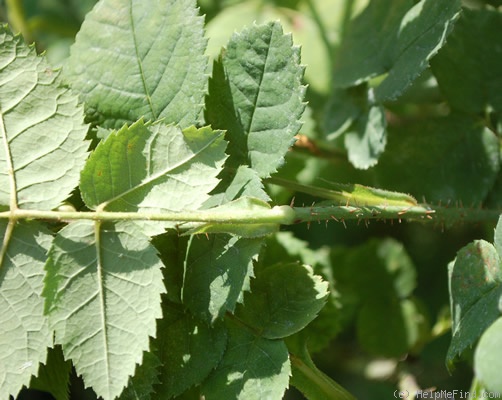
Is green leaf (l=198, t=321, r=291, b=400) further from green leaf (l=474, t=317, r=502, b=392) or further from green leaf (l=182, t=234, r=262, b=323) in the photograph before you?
green leaf (l=474, t=317, r=502, b=392)

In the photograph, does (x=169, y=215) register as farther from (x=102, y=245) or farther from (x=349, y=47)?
(x=349, y=47)

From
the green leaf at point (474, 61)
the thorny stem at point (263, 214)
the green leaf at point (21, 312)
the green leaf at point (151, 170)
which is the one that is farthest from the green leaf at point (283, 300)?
the green leaf at point (474, 61)

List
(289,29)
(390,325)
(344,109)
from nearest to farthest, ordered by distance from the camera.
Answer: (344,109), (390,325), (289,29)

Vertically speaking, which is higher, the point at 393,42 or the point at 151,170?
the point at 151,170

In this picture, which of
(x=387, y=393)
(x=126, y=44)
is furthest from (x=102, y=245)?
(x=387, y=393)

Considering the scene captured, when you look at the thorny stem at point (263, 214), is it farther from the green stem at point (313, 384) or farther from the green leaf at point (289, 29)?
the green leaf at point (289, 29)

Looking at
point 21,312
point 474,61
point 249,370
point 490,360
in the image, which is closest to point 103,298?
point 21,312

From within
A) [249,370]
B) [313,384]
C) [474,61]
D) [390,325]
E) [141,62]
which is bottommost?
[390,325]

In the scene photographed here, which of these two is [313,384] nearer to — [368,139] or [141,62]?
[368,139]

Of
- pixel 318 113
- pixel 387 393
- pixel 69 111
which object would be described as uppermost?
pixel 69 111
